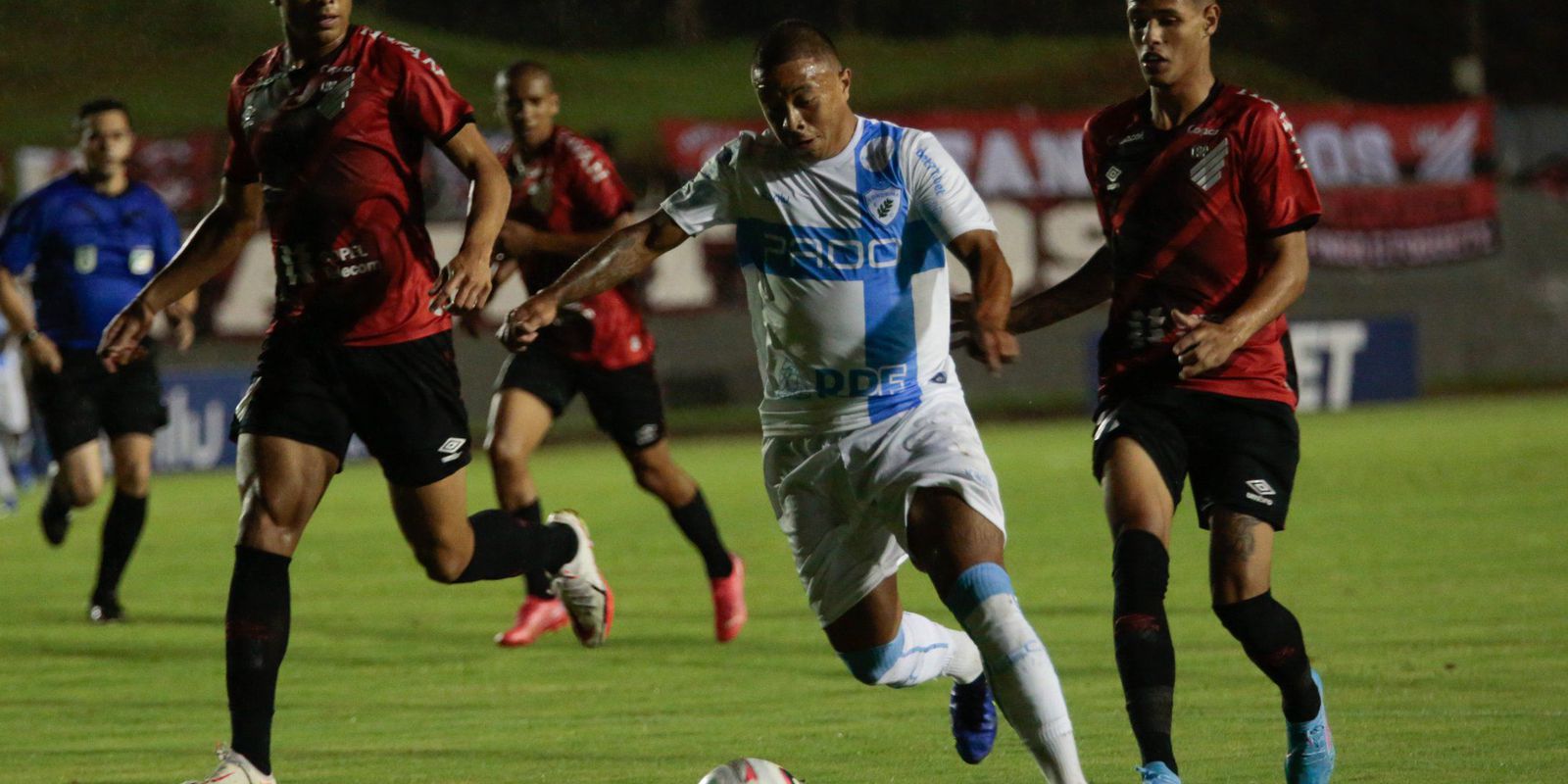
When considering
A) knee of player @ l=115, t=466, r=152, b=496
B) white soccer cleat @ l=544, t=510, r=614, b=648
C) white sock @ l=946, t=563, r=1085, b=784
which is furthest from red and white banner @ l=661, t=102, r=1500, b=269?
white sock @ l=946, t=563, r=1085, b=784

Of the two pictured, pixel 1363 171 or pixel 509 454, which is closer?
pixel 509 454

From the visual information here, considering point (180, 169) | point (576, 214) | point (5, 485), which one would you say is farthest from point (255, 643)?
point (180, 169)

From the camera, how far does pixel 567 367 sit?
9438 mm

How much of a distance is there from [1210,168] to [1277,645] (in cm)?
125

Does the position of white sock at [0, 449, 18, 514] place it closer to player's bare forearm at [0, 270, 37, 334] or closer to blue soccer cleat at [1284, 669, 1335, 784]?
player's bare forearm at [0, 270, 37, 334]

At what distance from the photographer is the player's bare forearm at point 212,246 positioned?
247 inches

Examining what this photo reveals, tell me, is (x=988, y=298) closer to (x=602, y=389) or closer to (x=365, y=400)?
(x=365, y=400)

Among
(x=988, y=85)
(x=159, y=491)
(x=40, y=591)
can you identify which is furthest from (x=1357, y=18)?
(x=40, y=591)

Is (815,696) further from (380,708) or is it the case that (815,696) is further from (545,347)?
(545,347)

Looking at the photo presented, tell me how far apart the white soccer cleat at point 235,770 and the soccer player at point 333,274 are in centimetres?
26

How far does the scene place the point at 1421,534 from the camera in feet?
41.0

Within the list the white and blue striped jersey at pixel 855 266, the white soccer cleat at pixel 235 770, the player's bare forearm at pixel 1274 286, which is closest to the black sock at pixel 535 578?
the white soccer cleat at pixel 235 770

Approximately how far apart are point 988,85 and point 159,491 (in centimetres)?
2420

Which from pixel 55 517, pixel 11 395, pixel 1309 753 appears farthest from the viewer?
pixel 11 395
